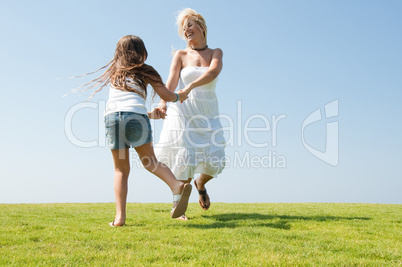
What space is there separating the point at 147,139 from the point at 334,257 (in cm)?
229

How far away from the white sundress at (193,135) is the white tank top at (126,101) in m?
1.19

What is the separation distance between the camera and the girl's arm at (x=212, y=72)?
5086 millimetres

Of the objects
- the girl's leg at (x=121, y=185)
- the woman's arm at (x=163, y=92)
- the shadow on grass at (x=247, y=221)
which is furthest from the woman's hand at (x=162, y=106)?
the shadow on grass at (x=247, y=221)

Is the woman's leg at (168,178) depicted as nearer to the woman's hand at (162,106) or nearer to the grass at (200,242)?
the grass at (200,242)

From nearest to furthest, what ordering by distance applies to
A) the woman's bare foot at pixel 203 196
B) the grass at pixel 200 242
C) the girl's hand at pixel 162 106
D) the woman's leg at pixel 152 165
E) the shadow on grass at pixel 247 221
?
the grass at pixel 200 242 → the woman's leg at pixel 152 165 → the shadow on grass at pixel 247 221 → the girl's hand at pixel 162 106 → the woman's bare foot at pixel 203 196

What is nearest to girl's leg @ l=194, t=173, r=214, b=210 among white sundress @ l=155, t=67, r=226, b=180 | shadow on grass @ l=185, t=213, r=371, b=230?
white sundress @ l=155, t=67, r=226, b=180

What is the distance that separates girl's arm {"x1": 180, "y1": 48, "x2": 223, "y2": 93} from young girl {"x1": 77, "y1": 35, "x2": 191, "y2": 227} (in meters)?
0.62

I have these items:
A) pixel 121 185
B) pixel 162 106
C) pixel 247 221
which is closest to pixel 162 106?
pixel 162 106

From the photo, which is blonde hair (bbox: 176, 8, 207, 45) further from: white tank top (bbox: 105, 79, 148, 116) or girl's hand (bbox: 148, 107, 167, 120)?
white tank top (bbox: 105, 79, 148, 116)

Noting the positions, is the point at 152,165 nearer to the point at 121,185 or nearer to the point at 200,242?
the point at 121,185

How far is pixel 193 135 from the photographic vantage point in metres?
5.44

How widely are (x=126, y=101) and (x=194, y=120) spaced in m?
1.47

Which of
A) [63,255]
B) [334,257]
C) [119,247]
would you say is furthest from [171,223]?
[334,257]

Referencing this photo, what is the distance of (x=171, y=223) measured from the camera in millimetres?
4680
